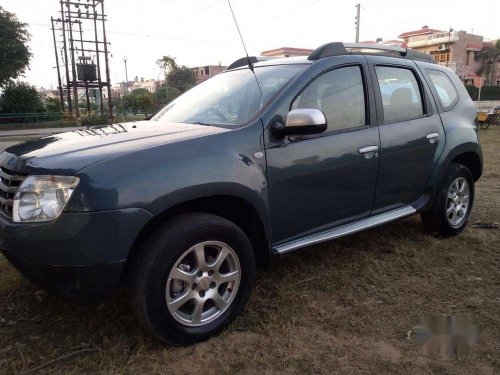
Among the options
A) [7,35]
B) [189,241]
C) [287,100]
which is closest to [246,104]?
[287,100]

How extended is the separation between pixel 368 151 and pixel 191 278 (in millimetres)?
1672

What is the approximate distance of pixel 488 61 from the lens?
206 ft

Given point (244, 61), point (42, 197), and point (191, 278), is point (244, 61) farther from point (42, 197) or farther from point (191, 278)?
point (42, 197)

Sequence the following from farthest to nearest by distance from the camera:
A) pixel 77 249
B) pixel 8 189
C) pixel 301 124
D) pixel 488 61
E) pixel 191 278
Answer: pixel 488 61
pixel 301 124
pixel 191 278
pixel 8 189
pixel 77 249

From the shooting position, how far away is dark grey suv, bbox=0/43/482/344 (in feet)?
7.34

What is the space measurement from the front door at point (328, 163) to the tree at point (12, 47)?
29151 mm

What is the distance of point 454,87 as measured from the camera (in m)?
4.41

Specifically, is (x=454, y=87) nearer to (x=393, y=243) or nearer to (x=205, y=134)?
(x=393, y=243)

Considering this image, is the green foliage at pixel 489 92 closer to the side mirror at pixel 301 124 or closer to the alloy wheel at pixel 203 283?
the side mirror at pixel 301 124

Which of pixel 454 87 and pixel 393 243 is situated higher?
pixel 454 87

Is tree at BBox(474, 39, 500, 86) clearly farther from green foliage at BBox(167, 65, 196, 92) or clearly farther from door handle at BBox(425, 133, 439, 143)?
door handle at BBox(425, 133, 439, 143)

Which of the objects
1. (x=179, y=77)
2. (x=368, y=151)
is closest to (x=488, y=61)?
(x=179, y=77)

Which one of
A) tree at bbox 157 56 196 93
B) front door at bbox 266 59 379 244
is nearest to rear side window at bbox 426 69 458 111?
front door at bbox 266 59 379 244

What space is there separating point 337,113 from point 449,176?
1594 mm
